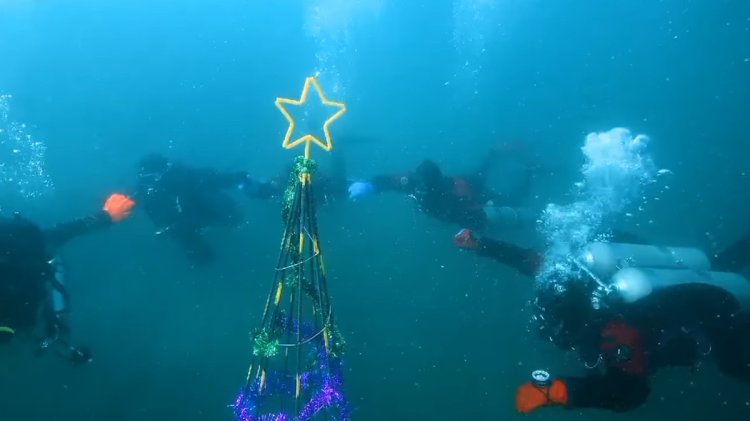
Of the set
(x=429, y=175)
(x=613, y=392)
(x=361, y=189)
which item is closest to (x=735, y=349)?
(x=613, y=392)

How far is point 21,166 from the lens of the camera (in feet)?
58.5

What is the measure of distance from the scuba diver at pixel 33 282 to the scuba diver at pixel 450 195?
216 inches

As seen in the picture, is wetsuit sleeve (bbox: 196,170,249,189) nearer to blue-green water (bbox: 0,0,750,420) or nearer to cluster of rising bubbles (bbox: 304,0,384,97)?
blue-green water (bbox: 0,0,750,420)

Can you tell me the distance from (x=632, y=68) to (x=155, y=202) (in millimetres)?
62768

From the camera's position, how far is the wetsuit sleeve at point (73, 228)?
23.1 feet

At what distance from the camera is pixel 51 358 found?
1112 centimetres

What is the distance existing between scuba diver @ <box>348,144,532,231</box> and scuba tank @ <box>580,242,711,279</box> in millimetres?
2357

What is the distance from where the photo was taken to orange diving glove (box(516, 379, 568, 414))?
190 inches

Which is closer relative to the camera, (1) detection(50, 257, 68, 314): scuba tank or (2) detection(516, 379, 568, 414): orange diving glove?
(2) detection(516, 379, 568, 414): orange diving glove

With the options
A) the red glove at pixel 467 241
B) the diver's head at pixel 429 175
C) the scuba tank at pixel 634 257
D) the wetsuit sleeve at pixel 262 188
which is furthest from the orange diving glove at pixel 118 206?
the scuba tank at pixel 634 257

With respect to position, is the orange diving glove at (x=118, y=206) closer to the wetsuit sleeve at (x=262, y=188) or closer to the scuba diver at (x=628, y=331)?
the wetsuit sleeve at (x=262, y=188)

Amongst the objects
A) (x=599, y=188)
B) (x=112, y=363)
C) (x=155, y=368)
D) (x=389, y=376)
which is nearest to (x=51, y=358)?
(x=112, y=363)

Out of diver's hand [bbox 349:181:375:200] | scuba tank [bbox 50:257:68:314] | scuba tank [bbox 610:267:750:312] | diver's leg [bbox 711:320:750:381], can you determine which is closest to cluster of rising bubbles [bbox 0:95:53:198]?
scuba tank [bbox 50:257:68:314]

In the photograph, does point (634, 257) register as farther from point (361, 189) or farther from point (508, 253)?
point (361, 189)
